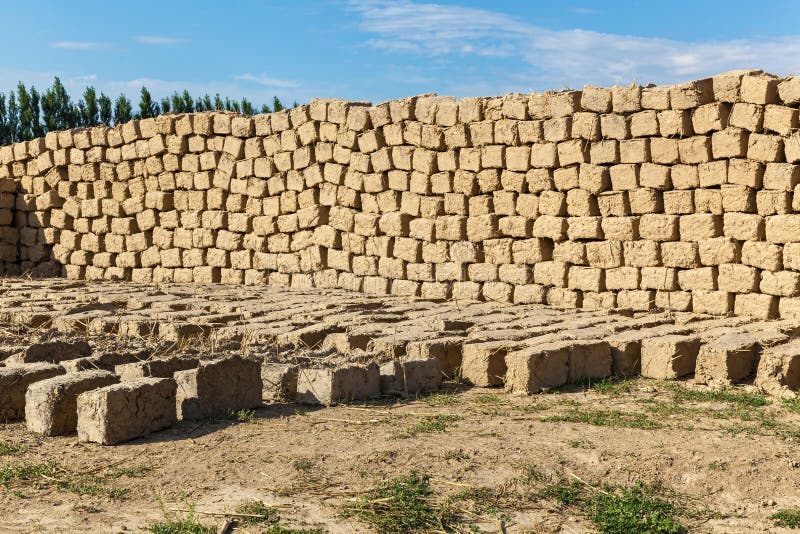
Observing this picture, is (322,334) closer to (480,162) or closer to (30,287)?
(480,162)

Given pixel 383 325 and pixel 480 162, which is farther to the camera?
pixel 480 162

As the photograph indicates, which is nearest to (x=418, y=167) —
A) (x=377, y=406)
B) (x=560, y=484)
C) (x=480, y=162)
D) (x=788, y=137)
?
(x=480, y=162)

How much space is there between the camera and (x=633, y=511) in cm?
457

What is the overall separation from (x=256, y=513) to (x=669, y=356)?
440cm

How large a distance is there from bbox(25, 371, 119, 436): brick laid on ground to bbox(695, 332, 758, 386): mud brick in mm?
4476

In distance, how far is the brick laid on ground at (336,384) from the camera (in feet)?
22.7

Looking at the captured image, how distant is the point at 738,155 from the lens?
1012 cm

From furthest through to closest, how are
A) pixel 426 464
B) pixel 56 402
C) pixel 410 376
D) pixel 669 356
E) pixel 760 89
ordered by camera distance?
pixel 760 89, pixel 669 356, pixel 410 376, pixel 56 402, pixel 426 464

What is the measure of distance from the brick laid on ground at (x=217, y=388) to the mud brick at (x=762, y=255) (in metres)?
5.62

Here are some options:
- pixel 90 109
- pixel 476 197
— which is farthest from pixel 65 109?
pixel 476 197

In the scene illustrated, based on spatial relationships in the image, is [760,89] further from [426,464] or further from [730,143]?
[426,464]

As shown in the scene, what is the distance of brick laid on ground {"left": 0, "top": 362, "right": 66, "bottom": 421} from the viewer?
6.65m

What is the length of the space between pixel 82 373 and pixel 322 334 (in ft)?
9.31

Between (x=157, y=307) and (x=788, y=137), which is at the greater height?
(x=788, y=137)
